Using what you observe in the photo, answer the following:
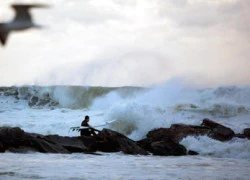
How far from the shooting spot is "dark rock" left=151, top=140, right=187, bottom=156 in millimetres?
13977

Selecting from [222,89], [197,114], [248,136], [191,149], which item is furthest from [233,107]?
[191,149]

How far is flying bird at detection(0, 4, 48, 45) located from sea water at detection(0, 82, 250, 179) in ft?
17.4

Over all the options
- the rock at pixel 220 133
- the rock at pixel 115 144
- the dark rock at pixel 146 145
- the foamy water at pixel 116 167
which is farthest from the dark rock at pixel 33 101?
the foamy water at pixel 116 167

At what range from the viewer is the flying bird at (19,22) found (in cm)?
403

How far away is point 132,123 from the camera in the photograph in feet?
65.3

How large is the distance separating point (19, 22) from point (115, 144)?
10648 mm

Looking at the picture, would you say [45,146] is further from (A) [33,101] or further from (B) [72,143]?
(A) [33,101]

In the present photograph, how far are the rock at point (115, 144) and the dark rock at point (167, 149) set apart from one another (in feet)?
0.96

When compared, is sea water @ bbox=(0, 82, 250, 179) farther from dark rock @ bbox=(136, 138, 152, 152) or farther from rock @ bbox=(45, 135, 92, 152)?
dark rock @ bbox=(136, 138, 152, 152)

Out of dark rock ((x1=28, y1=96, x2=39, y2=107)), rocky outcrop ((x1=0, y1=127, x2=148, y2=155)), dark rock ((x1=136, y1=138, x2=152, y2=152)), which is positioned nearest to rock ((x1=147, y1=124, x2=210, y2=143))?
dark rock ((x1=136, y1=138, x2=152, y2=152))

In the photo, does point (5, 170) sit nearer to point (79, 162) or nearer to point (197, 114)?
point (79, 162)

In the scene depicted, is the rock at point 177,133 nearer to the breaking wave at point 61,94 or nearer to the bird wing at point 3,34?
the bird wing at point 3,34

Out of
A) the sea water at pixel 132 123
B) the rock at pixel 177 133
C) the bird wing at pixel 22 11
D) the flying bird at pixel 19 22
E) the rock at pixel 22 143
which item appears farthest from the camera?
the rock at pixel 177 133

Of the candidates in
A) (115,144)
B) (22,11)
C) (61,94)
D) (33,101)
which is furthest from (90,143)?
(61,94)
